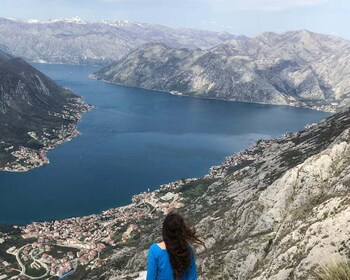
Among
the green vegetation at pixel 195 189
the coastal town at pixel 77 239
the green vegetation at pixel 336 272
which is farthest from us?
the green vegetation at pixel 195 189

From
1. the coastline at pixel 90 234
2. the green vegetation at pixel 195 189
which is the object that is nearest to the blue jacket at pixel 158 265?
the coastline at pixel 90 234

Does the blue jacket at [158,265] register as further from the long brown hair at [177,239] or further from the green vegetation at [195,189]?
the green vegetation at [195,189]

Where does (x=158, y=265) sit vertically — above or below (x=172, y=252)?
below

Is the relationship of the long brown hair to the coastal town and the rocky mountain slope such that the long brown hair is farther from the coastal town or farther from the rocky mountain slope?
the coastal town

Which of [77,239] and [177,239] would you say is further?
[77,239]

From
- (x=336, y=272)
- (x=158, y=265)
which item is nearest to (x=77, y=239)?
(x=336, y=272)

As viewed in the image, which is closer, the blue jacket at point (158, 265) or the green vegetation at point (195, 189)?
the blue jacket at point (158, 265)

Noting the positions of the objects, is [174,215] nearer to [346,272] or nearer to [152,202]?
[346,272]

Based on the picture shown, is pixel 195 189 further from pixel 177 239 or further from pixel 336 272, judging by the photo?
pixel 177 239
